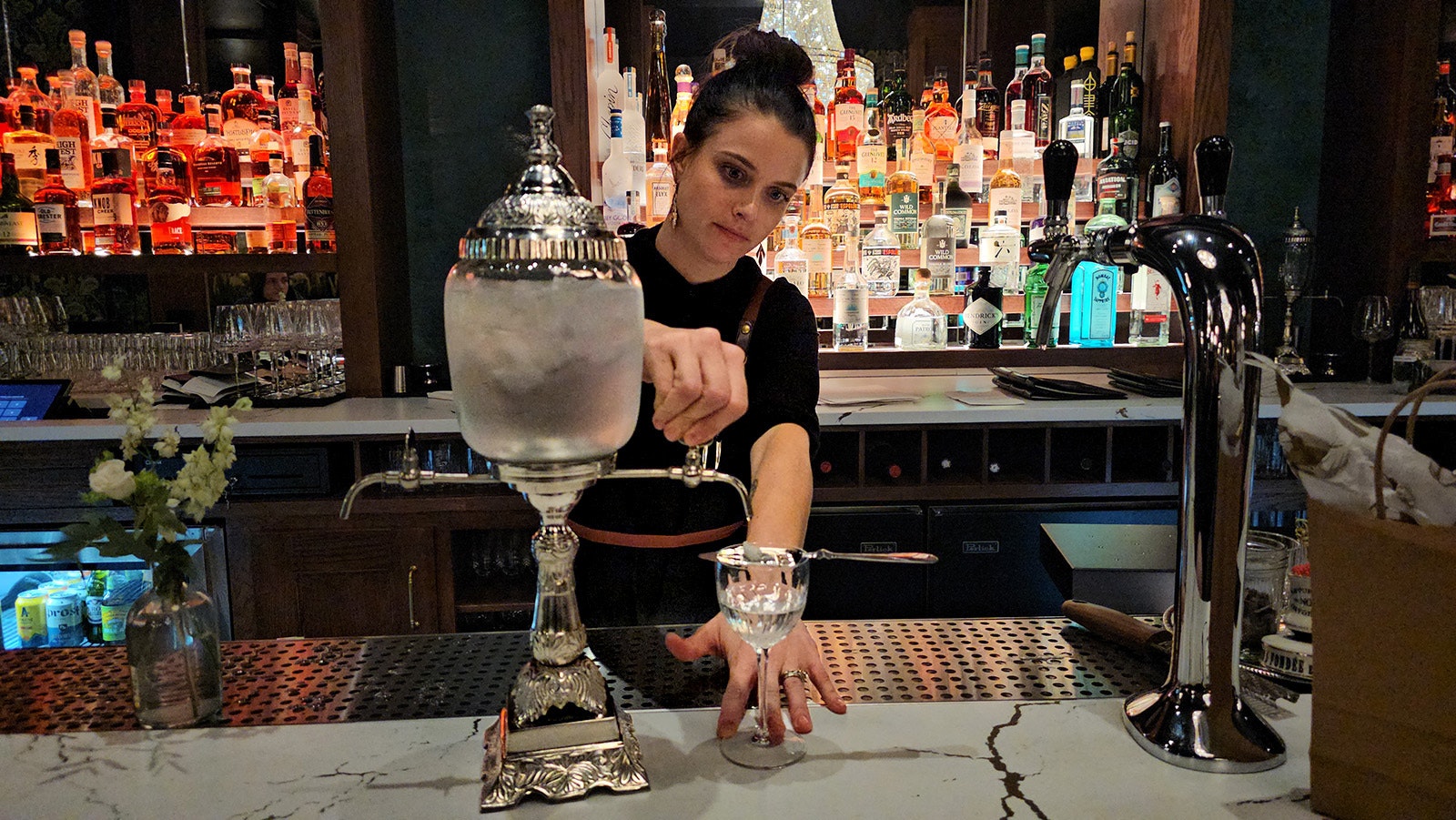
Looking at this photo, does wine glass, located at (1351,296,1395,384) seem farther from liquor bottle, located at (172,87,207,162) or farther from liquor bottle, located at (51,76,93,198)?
liquor bottle, located at (51,76,93,198)

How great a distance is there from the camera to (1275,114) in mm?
2916

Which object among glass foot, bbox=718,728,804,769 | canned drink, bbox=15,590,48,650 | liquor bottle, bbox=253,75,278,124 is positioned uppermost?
liquor bottle, bbox=253,75,278,124

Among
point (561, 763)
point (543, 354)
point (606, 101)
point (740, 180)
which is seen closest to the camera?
point (543, 354)

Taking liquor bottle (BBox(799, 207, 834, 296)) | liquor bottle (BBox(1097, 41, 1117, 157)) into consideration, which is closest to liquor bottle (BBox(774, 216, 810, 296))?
liquor bottle (BBox(799, 207, 834, 296))

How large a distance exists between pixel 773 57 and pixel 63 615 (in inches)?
85.2

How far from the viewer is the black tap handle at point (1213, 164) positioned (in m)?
0.82

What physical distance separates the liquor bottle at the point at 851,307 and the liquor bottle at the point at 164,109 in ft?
6.59

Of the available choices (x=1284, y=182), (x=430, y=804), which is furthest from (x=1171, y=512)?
(x=430, y=804)

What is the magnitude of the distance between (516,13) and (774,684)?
2.41m

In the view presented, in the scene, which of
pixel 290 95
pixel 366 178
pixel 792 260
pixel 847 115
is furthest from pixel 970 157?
pixel 290 95

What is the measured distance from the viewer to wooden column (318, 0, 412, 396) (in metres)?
2.49

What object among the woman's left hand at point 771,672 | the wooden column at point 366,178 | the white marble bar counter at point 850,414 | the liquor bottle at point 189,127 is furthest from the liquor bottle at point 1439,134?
the liquor bottle at point 189,127

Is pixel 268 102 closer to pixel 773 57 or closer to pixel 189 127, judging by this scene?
pixel 189 127

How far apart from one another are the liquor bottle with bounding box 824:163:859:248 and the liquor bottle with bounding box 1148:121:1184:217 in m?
0.86
